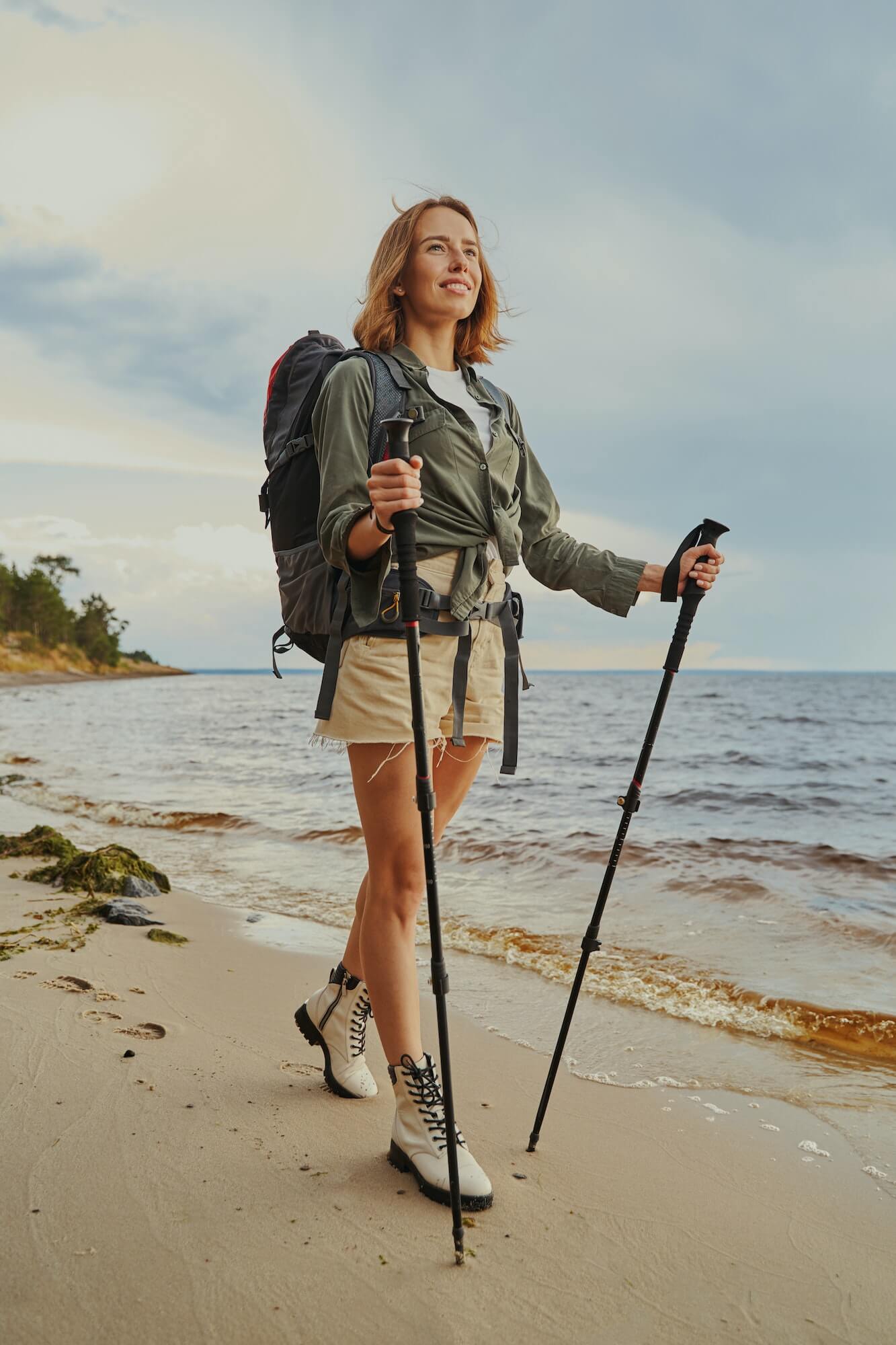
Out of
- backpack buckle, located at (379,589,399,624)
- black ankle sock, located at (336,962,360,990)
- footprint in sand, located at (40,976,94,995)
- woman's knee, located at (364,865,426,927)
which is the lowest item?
footprint in sand, located at (40,976,94,995)

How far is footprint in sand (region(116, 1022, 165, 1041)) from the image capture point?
332 centimetres

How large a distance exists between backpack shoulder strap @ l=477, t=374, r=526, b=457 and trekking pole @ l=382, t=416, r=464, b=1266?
75 cm

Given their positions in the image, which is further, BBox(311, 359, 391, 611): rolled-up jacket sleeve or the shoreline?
the shoreline

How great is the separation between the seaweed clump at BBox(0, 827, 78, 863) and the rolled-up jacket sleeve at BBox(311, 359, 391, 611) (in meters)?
4.60

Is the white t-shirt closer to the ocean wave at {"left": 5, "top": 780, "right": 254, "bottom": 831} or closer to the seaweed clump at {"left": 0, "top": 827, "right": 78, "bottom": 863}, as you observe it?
the seaweed clump at {"left": 0, "top": 827, "right": 78, "bottom": 863}

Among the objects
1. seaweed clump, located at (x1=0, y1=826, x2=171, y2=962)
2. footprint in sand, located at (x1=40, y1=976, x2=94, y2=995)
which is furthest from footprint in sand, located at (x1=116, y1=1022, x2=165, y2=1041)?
seaweed clump, located at (x1=0, y1=826, x2=171, y2=962)

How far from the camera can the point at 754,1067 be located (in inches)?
146

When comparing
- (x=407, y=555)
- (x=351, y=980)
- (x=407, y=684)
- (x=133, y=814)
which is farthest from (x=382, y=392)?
(x=133, y=814)

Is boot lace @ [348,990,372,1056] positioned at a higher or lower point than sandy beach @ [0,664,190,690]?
higher

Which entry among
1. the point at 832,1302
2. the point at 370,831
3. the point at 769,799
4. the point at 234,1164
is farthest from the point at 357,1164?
the point at 769,799

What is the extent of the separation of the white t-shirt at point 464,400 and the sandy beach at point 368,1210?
1.76 m

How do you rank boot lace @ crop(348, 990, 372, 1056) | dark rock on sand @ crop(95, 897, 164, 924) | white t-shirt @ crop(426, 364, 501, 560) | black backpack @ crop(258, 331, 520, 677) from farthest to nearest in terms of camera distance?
1. dark rock on sand @ crop(95, 897, 164, 924)
2. boot lace @ crop(348, 990, 372, 1056)
3. white t-shirt @ crop(426, 364, 501, 560)
4. black backpack @ crop(258, 331, 520, 677)

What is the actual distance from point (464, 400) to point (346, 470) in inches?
21.5

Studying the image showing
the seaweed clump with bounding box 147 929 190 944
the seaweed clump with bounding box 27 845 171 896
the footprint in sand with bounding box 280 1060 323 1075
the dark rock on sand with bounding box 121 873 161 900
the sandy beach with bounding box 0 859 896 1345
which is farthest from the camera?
the dark rock on sand with bounding box 121 873 161 900
